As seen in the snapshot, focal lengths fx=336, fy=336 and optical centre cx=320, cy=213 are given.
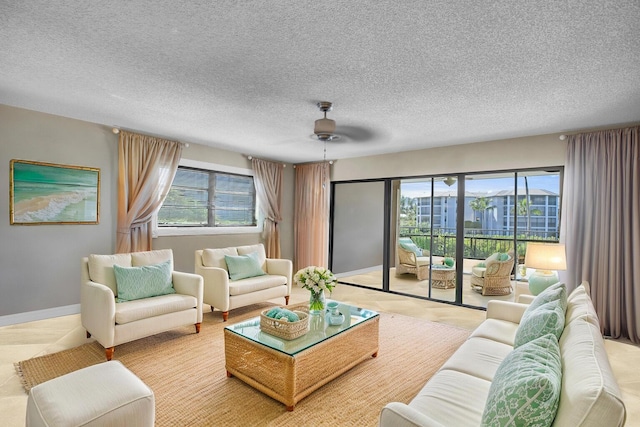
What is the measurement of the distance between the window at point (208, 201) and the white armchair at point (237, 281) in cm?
107

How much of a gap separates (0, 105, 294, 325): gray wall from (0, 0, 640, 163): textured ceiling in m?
0.26

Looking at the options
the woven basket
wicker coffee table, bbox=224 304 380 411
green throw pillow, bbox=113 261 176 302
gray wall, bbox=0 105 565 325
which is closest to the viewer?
wicker coffee table, bbox=224 304 380 411

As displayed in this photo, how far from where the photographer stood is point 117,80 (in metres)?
2.80

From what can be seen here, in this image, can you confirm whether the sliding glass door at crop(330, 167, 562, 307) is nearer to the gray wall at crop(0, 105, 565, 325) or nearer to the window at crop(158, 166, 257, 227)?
the gray wall at crop(0, 105, 565, 325)

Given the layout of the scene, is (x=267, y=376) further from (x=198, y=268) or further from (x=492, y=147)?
(x=492, y=147)

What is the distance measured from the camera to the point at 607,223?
3.77 metres

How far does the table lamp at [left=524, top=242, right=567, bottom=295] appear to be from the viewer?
3539mm

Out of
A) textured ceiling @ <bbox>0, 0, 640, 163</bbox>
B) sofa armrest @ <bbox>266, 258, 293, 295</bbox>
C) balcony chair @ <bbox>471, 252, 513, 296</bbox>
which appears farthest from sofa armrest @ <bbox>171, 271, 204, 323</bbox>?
balcony chair @ <bbox>471, 252, 513, 296</bbox>

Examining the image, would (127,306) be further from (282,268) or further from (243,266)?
(282,268)

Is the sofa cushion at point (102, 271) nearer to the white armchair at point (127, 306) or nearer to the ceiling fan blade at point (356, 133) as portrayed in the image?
the white armchair at point (127, 306)

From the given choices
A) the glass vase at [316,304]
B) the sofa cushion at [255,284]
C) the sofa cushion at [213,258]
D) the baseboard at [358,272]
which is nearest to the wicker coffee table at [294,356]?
the glass vase at [316,304]

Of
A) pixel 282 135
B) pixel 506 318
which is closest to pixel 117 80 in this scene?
pixel 282 135

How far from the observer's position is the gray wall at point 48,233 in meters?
3.62

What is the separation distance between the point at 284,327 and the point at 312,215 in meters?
4.14
